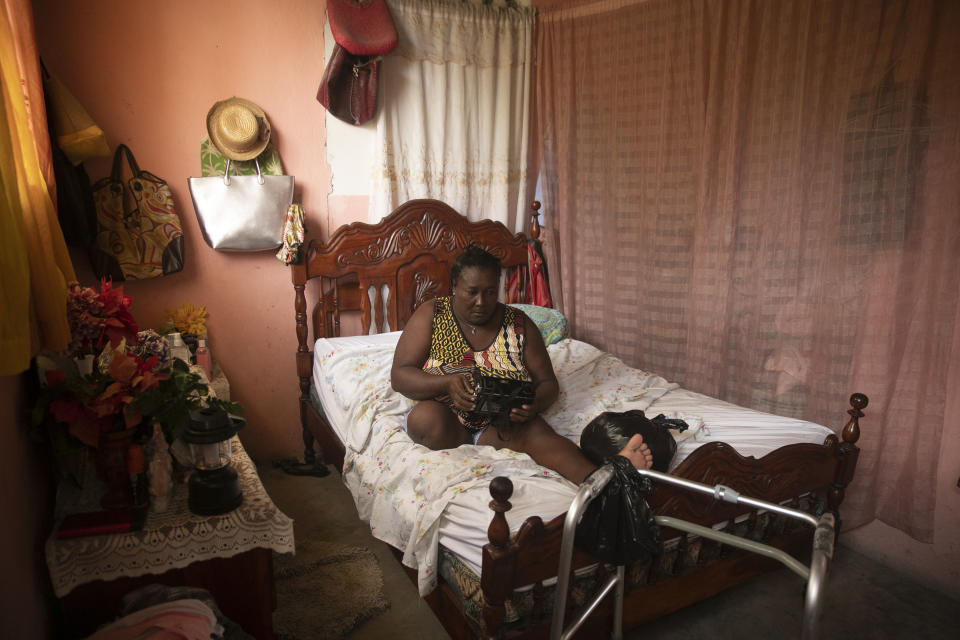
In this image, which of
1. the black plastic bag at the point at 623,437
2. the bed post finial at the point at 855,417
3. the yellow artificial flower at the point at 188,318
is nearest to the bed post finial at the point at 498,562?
the black plastic bag at the point at 623,437

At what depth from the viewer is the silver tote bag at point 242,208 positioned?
2660 millimetres

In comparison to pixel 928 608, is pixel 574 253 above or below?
above

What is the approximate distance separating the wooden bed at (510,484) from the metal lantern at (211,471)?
2.11ft

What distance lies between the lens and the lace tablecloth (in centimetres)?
124

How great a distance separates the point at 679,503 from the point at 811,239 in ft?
4.11

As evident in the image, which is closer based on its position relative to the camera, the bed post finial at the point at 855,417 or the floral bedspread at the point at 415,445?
the floral bedspread at the point at 415,445

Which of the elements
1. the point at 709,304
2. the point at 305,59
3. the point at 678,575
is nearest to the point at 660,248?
the point at 709,304

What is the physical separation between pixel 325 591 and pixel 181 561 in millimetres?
806

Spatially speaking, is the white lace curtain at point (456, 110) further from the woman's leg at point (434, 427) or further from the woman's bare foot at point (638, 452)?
the woman's bare foot at point (638, 452)

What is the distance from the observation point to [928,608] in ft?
6.73

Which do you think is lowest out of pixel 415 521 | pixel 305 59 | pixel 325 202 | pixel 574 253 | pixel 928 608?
pixel 928 608

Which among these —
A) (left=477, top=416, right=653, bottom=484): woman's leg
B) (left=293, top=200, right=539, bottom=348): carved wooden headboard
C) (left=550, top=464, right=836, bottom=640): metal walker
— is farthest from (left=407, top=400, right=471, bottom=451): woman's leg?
(left=293, top=200, right=539, bottom=348): carved wooden headboard

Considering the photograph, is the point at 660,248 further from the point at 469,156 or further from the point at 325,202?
the point at 325,202

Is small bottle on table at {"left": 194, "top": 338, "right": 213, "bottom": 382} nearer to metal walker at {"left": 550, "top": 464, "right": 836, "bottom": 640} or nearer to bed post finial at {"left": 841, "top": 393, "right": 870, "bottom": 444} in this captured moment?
metal walker at {"left": 550, "top": 464, "right": 836, "bottom": 640}
